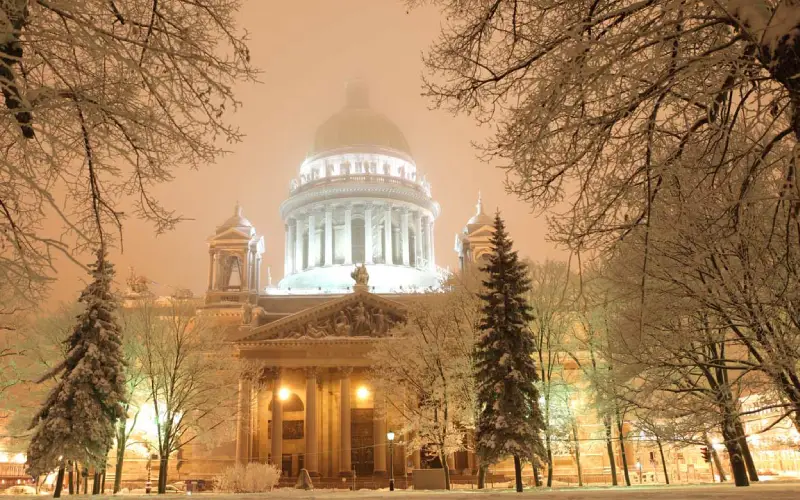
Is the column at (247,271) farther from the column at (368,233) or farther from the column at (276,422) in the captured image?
the column at (368,233)

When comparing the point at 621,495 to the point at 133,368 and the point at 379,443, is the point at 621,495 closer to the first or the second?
the point at 133,368

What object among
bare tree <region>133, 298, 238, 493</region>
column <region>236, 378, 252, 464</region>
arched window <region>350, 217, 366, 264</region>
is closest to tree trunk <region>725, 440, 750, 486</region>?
bare tree <region>133, 298, 238, 493</region>

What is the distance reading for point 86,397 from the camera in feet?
95.1

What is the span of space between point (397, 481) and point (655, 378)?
28.0 metres

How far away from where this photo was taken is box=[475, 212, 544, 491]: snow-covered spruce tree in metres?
27.5

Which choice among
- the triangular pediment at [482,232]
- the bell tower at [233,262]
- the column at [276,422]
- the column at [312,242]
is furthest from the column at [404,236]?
the column at [276,422]

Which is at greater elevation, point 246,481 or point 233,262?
point 233,262

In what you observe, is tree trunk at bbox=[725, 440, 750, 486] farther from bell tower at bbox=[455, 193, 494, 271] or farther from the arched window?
the arched window

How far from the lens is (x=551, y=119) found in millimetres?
6520

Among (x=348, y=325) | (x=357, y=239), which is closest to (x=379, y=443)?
(x=348, y=325)

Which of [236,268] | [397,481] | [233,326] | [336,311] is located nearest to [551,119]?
[397,481]

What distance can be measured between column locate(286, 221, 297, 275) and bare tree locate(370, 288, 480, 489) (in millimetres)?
43930

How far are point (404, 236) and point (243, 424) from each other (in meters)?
35.1

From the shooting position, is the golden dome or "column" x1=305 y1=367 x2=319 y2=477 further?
the golden dome
